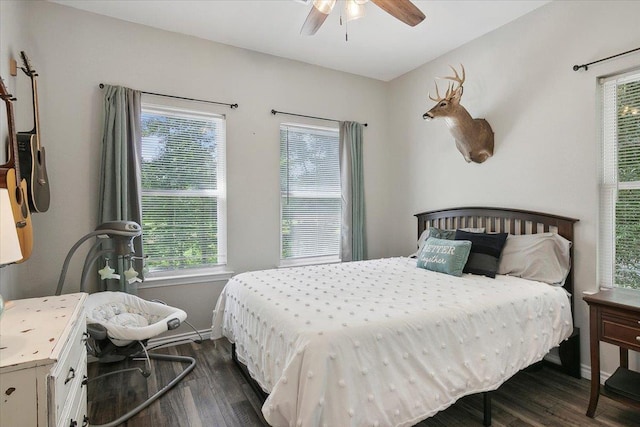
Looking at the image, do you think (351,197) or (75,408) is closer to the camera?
(75,408)

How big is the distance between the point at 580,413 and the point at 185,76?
408 centimetres

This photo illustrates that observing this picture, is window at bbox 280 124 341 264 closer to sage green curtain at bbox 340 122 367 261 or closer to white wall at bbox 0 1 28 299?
sage green curtain at bbox 340 122 367 261

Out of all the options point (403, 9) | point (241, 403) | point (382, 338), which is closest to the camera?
point (382, 338)

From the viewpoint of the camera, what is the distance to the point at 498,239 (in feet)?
9.07

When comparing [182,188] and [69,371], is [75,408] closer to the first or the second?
[69,371]

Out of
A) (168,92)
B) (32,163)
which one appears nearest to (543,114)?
(168,92)

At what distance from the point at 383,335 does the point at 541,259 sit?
170 centimetres

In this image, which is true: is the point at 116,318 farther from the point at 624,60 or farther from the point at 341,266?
the point at 624,60

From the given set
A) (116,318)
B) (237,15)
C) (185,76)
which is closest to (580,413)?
(116,318)

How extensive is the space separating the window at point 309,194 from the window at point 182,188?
0.72m

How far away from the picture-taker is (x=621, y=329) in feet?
6.25

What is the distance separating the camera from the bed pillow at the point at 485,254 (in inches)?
105

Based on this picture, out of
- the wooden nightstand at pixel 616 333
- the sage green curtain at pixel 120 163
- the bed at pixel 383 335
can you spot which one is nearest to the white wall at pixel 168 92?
the sage green curtain at pixel 120 163

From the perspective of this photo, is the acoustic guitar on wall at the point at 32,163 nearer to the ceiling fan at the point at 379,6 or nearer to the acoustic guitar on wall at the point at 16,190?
the acoustic guitar on wall at the point at 16,190
